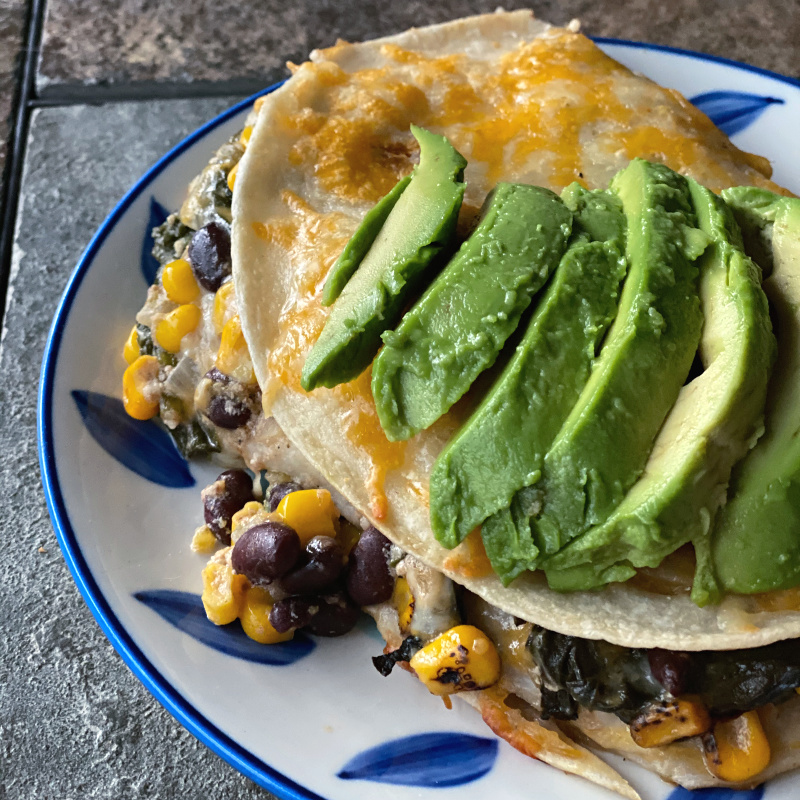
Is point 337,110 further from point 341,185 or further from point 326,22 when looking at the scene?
point 326,22

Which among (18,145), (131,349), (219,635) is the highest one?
(131,349)

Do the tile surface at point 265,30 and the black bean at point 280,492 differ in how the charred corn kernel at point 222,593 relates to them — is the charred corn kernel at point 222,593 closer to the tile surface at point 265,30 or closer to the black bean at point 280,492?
the black bean at point 280,492

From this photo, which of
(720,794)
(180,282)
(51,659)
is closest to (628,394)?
(720,794)

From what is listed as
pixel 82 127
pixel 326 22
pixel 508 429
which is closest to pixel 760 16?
pixel 326 22

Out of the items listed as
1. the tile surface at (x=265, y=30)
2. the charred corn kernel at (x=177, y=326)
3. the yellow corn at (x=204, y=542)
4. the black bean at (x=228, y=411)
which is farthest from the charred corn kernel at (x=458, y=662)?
the tile surface at (x=265, y=30)

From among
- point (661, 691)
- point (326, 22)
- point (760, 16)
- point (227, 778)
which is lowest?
point (227, 778)

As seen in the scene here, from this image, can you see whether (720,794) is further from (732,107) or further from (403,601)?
(732,107)
